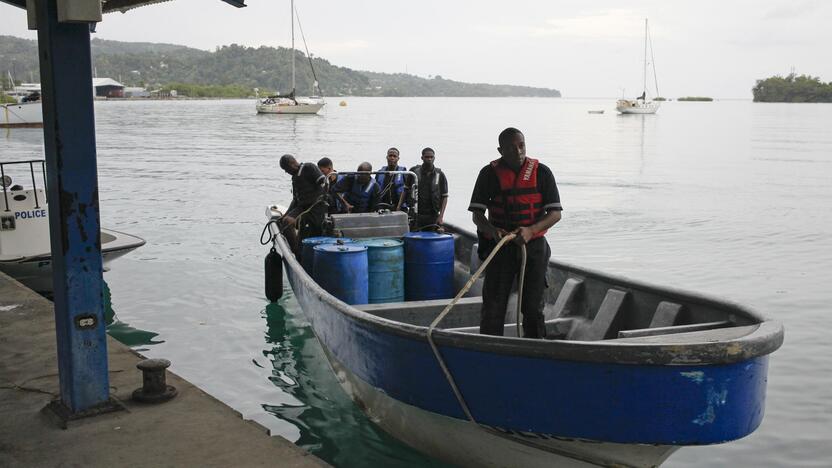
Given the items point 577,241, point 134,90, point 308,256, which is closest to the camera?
point 308,256

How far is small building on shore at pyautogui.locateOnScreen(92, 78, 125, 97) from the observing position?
166 meters

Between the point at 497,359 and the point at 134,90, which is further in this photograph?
the point at 134,90

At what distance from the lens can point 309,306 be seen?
822cm

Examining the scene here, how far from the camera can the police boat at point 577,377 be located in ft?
15.4

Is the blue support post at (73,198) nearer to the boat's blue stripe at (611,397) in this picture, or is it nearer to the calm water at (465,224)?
the boat's blue stripe at (611,397)

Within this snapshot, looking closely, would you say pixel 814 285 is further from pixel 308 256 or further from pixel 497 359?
pixel 497 359

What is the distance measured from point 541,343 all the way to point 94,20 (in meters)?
3.24

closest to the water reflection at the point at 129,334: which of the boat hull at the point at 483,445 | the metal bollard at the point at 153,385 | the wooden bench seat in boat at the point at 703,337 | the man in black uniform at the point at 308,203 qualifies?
the man in black uniform at the point at 308,203

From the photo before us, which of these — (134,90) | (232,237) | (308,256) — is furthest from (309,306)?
(134,90)

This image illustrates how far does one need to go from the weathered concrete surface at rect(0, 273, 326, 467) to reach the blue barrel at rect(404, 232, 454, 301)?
3328 millimetres

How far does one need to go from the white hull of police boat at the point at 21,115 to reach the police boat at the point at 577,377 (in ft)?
209

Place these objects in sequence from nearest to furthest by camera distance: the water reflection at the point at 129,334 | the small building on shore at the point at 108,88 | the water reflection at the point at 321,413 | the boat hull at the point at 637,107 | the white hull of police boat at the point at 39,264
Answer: the water reflection at the point at 321,413 < the water reflection at the point at 129,334 < the white hull of police boat at the point at 39,264 < the boat hull at the point at 637,107 < the small building on shore at the point at 108,88

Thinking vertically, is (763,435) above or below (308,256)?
below

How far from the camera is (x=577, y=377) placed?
15.9ft
